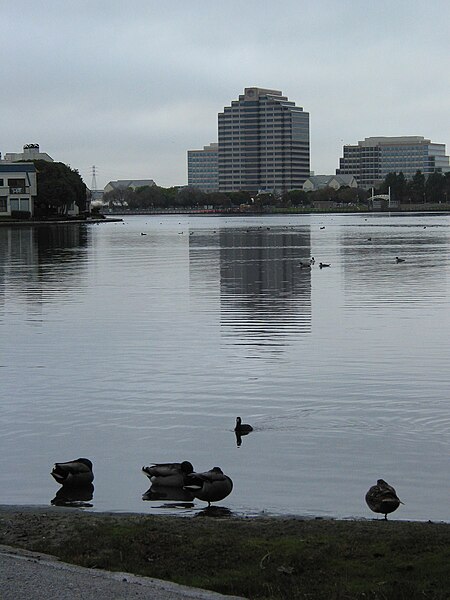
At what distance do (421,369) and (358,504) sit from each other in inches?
358

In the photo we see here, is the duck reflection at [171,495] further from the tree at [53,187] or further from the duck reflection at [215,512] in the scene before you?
the tree at [53,187]

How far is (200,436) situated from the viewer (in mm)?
15359

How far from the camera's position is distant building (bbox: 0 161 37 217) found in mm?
140625

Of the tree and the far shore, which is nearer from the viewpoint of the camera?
the far shore

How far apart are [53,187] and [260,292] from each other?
111190 mm

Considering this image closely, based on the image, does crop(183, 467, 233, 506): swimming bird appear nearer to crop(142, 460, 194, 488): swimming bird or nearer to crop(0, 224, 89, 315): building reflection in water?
crop(142, 460, 194, 488): swimming bird

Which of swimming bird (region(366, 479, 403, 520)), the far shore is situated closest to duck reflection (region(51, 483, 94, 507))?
the far shore

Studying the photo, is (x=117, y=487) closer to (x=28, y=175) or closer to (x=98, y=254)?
(x=98, y=254)

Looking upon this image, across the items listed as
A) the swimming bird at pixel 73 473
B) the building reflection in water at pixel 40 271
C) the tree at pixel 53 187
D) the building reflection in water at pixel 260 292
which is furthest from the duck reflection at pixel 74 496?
the tree at pixel 53 187

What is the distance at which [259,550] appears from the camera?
925cm

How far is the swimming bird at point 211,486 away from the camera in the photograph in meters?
11.8

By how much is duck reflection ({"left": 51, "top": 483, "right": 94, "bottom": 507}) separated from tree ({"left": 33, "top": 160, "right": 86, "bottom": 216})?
135 metres

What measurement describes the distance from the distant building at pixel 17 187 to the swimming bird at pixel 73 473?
5175 inches

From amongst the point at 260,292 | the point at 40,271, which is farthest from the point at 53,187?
the point at 260,292
